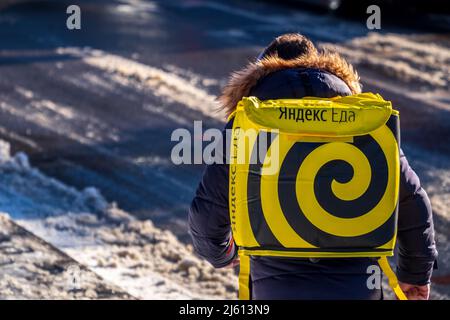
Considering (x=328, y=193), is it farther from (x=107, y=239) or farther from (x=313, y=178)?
(x=107, y=239)

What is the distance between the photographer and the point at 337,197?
10.1ft

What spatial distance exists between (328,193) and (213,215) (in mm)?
392

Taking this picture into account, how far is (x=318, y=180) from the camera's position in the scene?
10.1 feet

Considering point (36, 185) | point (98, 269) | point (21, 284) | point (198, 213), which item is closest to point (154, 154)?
point (36, 185)

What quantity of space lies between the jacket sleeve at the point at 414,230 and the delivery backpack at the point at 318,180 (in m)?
0.08

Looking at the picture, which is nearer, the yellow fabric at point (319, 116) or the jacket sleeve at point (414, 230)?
the yellow fabric at point (319, 116)

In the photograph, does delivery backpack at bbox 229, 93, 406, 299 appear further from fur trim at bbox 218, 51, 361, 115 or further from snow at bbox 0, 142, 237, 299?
snow at bbox 0, 142, 237, 299

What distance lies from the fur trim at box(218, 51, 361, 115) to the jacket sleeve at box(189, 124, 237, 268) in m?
0.20

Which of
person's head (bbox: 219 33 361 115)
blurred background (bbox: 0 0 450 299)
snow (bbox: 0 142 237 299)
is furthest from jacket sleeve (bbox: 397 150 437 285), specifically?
snow (bbox: 0 142 237 299)

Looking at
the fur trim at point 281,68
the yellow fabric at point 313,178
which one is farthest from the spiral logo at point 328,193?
the fur trim at point 281,68

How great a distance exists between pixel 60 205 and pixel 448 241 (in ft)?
8.84

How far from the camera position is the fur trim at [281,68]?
131 inches

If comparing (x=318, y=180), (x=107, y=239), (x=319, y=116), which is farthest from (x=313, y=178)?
(x=107, y=239)

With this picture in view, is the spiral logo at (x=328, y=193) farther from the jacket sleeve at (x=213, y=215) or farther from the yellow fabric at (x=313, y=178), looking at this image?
the jacket sleeve at (x=213, y=215)
